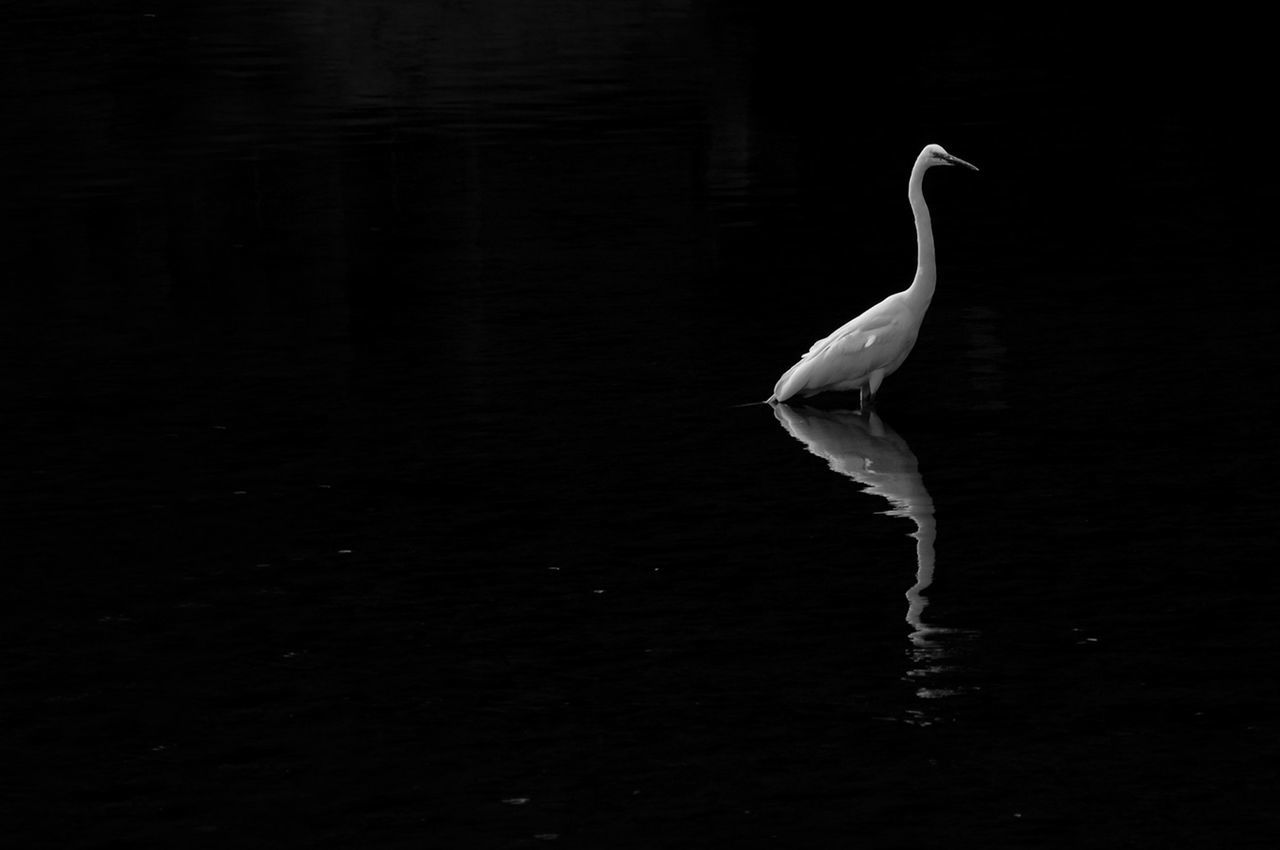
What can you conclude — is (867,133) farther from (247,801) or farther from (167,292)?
(247,801)

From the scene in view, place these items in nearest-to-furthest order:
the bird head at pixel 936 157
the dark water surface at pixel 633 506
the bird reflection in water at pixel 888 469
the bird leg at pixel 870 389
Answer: the dark water surface at pixel 633 506 < the bird reflection in water at pixel 888 469 < the bird leg at pixel 870 389 < the bird head at pixel 936 157

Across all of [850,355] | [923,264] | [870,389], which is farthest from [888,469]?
[923,264]

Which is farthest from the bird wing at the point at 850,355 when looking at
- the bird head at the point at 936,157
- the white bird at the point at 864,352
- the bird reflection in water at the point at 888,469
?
the bird head at the point at 936,157

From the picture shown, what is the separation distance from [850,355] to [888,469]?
6.97 ft

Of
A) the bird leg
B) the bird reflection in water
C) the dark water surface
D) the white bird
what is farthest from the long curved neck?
the bird reflection in water

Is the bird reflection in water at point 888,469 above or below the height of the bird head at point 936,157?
below

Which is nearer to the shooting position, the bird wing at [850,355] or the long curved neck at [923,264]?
the bird wing at [850,355]

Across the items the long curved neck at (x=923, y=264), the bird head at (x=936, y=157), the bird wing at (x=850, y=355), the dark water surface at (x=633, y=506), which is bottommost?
the dark water surface at (x=633, y=506)

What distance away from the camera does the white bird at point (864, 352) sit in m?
19.8

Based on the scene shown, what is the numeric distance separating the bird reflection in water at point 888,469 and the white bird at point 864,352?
0.27 m

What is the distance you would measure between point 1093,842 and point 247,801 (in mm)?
3926

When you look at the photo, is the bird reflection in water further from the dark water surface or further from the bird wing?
the bird wing

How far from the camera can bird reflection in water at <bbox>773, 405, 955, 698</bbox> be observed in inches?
540

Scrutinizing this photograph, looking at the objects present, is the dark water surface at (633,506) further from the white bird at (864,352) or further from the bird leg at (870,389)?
the white bird at (864,352)
